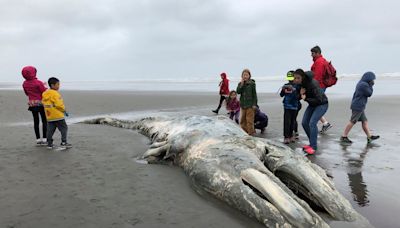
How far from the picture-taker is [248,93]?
9.27 meters

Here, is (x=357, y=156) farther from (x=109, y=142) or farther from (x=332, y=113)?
(x=332, y=113)

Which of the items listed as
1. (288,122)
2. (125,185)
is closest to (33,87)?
(125,185)

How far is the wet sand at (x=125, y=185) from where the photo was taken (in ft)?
12.7

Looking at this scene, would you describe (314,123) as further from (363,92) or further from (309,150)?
(363,92)

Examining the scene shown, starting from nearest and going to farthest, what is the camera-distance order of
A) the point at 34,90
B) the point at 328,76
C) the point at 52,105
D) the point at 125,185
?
the point at 125,185
the point at 52,105
the point at 34,90
the point at 328,76

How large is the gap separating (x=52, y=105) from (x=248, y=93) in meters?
4.79

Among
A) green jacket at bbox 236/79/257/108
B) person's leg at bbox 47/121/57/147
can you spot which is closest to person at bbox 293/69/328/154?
green jacket at bbox 236/79/257/108

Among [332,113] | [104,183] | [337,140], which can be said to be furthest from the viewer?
[332,113]

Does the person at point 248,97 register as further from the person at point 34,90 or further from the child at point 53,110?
the person at point 34,90

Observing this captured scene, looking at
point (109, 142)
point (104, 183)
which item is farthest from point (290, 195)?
point (109, 142)

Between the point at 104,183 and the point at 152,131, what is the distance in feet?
13.1

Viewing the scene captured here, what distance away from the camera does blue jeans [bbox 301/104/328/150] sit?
7.50 metres

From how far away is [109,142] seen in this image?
8.20 meters

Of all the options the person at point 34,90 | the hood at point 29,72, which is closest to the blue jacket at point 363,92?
the person at point 34,90
